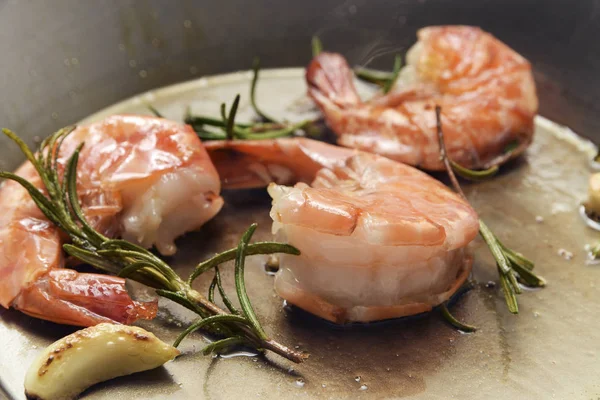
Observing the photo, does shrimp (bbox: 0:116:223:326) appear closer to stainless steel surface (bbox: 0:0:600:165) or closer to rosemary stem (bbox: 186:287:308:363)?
rosemary stem (bbox: 186:287:308:363)

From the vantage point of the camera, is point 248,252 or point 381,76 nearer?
point 248,252

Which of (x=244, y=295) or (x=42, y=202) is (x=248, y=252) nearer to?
(x=244, y=295)

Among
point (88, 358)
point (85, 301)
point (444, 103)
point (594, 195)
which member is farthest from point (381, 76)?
point (88, 358)

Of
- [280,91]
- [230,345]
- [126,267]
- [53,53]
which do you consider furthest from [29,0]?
[230,345]

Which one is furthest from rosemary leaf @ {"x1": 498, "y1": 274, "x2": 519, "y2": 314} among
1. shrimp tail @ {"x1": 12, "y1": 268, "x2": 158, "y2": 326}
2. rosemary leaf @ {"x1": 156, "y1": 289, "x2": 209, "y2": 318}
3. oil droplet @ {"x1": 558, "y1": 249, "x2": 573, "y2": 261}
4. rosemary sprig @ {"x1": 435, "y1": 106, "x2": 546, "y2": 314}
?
shrimp tail @ {"x1": 12, "y1": 268, "x2": 158, "y2": 326}

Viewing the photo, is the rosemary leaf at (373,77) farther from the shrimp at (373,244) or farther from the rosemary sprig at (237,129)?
the shrimp at (373,244)

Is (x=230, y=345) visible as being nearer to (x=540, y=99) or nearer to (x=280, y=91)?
(x=280, y=91)
